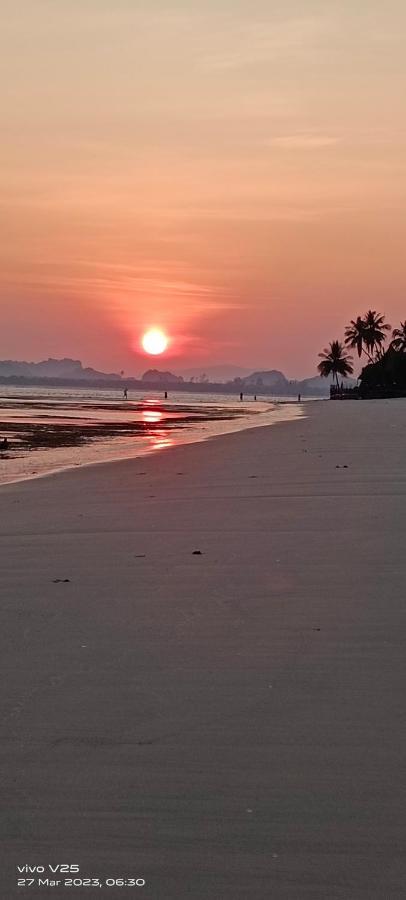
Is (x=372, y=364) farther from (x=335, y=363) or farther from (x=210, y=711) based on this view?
(x=210, y=711)

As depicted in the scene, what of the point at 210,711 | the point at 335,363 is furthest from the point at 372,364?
the point at 210,711

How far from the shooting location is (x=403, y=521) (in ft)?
29.8

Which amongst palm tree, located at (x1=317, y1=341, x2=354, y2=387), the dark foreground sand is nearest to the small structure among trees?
palm tree, located at (x1=317, y1=341, x2=354, y2=387)

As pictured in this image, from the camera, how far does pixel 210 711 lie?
13.3ft

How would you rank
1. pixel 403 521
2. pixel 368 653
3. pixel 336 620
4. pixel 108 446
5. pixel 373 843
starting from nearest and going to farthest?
pixel 373 843, pixel 368 653, pixel 336 620, pixel 403 521, pixel 108 446

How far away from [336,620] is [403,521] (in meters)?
3.82

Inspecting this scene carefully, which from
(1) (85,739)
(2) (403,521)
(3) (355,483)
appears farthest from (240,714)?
(3) (355,483)

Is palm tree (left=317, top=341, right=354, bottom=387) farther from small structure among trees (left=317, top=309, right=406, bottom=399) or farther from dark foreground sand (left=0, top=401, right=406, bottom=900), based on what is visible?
dark foreground sand (left=0, top=401, right=406, bottom=900)

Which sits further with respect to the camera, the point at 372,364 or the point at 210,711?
the point at 372,364

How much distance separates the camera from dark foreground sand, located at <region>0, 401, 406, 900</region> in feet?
9.63

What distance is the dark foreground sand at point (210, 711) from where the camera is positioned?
2936 mm

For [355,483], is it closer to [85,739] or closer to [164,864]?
[85,739]

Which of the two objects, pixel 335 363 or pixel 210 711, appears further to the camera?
pixel 335 363

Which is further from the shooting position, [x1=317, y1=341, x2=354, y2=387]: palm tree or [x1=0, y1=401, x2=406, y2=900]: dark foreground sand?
[x1=317, y1=341, x2=354, y2=387]: palm tree
